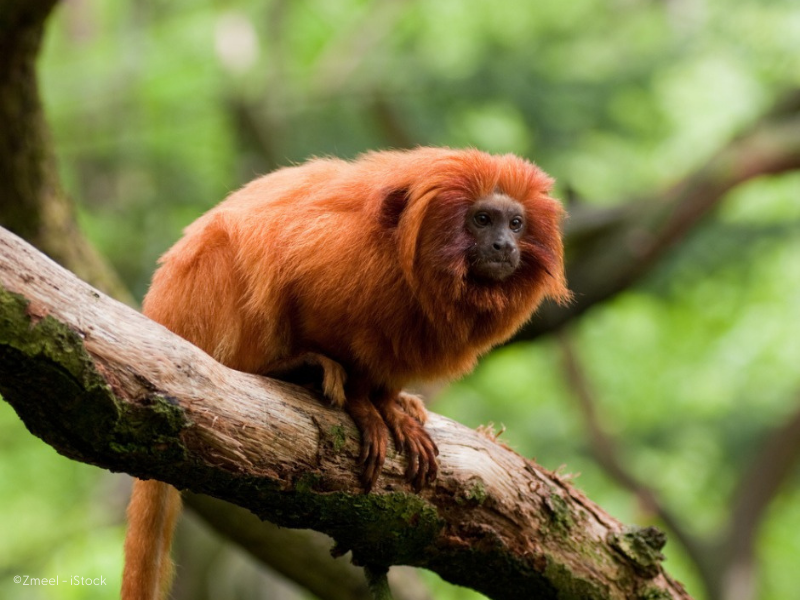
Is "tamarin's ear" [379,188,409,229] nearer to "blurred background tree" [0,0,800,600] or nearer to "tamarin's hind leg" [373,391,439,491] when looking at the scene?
"tamarin's hind leg" [373,391,439,491]

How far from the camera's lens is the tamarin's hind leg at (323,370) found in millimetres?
3115

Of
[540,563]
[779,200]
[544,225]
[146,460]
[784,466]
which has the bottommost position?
[146,460]

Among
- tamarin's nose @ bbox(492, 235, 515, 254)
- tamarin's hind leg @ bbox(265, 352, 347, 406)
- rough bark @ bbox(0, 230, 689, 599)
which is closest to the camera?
rough bark @ bbox(0, 230, 689, 599)

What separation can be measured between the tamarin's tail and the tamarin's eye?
1.51 meters

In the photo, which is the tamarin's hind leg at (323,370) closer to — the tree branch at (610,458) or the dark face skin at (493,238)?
the dark face skin at (493,238)

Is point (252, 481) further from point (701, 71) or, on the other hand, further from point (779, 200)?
point (779, 200)

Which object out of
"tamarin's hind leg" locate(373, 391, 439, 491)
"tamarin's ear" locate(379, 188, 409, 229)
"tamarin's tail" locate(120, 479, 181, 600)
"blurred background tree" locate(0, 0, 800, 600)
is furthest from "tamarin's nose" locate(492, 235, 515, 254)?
"blurred background tree" locate(0, 0, 800, 600)

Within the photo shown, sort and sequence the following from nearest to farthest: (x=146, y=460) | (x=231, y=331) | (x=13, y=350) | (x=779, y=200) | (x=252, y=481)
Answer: (x=13, y=350)
(x=146, y=460)
(x=252, y=481)
(x=231, y=331)
(x=779, y=200)

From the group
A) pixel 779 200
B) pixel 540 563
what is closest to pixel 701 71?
pixel 779 200

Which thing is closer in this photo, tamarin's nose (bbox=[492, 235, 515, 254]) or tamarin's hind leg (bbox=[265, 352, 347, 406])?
tamarin's hind leg (bbox=[265, 352, 347, 406])

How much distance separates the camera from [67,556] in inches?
289

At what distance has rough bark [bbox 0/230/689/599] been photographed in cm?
225

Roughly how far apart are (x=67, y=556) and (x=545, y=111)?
5459 millimetres

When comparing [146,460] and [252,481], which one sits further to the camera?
[252,481]
